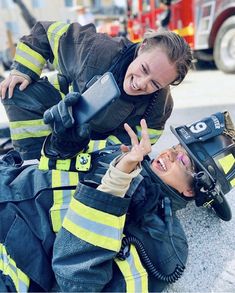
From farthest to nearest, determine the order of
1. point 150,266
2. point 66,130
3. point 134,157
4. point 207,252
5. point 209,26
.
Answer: point 209,26
point 207,252
point 66,130
point 150,266
point 134,157

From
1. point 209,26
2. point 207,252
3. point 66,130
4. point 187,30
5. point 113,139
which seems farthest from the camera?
point 187,30

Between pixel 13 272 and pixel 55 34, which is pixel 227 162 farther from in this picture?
pixel 55 34

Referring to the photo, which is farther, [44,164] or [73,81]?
[73,81]

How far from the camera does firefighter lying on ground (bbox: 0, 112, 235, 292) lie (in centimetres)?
98

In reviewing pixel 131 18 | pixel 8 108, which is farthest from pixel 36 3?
pixel 8 108

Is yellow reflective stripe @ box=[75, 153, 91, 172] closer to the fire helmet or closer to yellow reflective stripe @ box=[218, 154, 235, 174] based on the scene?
the fire helmet

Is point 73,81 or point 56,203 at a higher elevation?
point 73,81

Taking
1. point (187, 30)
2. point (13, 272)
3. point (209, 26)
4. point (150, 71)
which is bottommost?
point (187, 30)

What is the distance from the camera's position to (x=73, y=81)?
1673 mm

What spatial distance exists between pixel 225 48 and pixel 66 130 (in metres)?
3.95

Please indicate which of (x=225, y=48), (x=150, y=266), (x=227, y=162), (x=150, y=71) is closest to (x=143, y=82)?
(x=150, y=71)

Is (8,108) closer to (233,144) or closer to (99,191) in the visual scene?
(99,191)

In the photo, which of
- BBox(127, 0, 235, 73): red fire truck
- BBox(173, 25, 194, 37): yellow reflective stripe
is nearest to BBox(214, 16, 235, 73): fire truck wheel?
BBox(127, 0, 235, 73): red fire truck

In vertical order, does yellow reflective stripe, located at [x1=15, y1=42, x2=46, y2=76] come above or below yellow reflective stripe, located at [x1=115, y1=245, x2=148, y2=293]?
above
